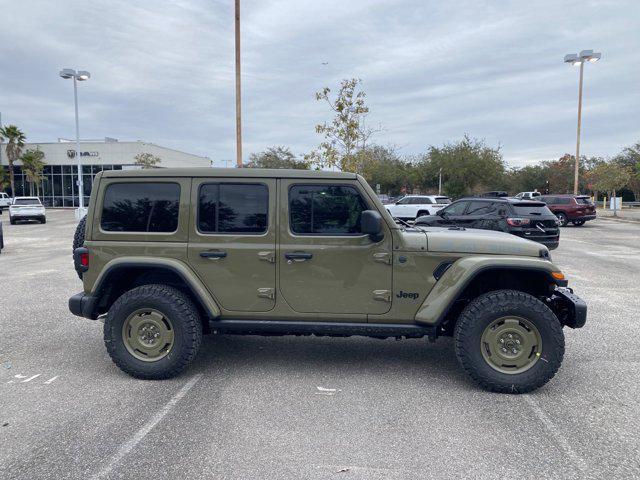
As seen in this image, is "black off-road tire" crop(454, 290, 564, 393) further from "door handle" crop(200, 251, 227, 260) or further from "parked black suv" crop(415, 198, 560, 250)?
"parked black suv" crop(415, 198, 560, 250)

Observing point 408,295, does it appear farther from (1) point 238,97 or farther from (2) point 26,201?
(2) point 26,201

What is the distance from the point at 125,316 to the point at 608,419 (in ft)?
13.5

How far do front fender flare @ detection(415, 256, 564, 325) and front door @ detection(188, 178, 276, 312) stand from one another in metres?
1.41

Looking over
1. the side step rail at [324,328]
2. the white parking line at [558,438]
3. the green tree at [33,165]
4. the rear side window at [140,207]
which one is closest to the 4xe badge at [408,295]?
the side step rail at [324,328]

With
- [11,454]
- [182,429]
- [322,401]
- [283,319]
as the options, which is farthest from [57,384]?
[322,401]

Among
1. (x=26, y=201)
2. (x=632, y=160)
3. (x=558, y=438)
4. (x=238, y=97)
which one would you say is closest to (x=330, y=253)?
(x=558, y=438)

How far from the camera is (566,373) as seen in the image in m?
4.54

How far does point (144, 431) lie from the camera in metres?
3.41

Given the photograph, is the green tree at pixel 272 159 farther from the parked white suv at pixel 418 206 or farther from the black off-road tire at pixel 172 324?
the black off-road tire at pixel 172 324

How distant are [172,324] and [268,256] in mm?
1076

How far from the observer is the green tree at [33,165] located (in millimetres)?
47125

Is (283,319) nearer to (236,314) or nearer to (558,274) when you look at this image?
(236,314)

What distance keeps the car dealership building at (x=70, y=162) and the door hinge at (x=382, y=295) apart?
1886 inches

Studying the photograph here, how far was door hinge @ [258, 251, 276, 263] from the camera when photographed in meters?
4.20
